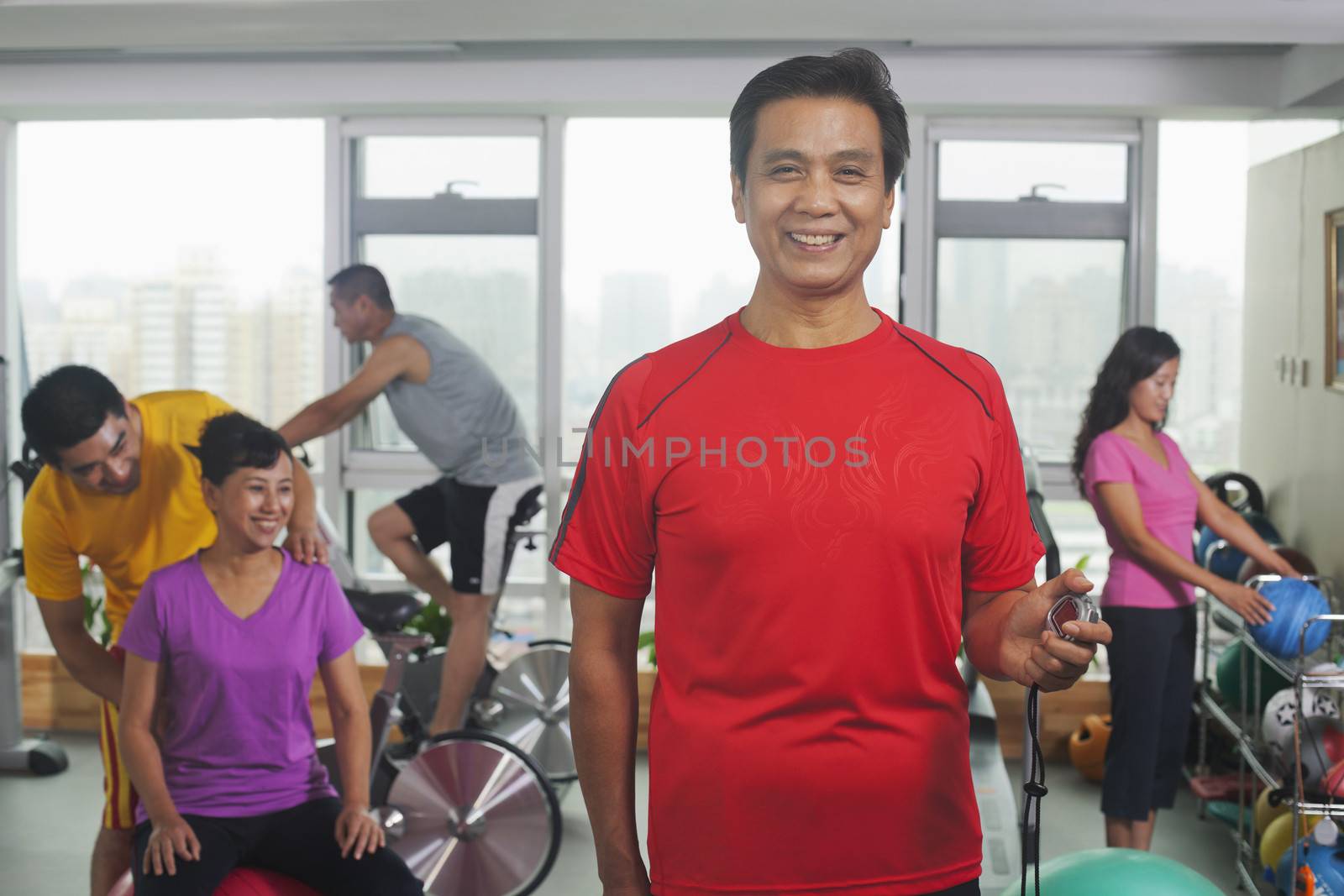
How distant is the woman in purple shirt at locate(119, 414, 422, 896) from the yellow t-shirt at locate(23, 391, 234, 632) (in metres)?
0.22

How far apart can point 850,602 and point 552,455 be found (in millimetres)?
3823

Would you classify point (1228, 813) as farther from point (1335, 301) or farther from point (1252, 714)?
point (1335, 301)

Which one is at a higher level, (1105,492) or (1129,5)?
(1129,5)

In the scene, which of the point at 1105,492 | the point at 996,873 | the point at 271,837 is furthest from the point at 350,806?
the point at 1105,492

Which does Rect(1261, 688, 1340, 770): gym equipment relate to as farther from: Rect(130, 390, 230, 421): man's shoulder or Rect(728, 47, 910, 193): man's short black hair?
Rect(130, 390, 230, 421): man's shoulder

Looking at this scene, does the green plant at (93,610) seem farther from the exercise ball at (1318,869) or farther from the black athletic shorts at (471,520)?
the exercise ball at (1318,869)

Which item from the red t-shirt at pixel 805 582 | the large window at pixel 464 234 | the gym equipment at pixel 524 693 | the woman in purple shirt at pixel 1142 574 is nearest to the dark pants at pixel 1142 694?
the woman in purple shirt at pixel 1142 574

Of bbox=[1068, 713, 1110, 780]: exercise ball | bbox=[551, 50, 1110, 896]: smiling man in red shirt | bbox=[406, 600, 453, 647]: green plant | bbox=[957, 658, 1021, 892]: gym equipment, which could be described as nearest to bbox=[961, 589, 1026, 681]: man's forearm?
bbox=[551, 50, 1110, 896]: smiling man in red shirt

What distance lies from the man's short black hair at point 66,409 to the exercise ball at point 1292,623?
105 inches

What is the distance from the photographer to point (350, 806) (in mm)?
2365

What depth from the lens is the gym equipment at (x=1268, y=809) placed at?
3287 mm

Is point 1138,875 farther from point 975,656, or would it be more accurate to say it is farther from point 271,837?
point 271,837

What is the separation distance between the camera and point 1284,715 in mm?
3207

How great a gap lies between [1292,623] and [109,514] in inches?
107
